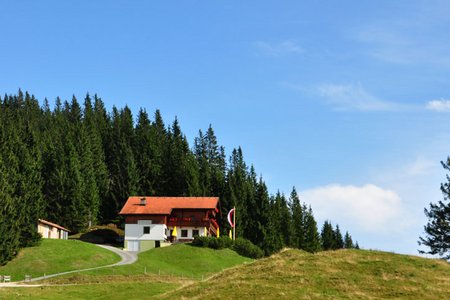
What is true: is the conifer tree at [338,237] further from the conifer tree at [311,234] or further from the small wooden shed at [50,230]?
the small wooden shed at [50,230]

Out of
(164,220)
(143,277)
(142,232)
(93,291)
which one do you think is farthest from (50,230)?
(93,291)

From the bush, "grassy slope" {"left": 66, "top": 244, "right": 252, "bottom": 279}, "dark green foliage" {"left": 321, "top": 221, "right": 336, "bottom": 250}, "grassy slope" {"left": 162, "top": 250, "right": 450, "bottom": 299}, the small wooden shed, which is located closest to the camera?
"grassy slope" {"left": 162, "top": 250, "right": 450, "bottom": 299}

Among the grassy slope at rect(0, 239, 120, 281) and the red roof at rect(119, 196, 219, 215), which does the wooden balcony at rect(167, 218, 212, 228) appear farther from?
the grassy slope at rect(0, 239, 120, 281)

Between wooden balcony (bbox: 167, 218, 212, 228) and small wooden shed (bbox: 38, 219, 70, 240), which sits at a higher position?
wooden balcony (bbox: 167, 218, 212, 228)

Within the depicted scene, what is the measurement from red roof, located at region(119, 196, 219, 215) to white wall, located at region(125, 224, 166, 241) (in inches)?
95.8

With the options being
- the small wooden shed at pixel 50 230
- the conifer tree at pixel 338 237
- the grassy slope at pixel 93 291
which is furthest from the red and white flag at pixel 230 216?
the conifer tree at pixel 338 237

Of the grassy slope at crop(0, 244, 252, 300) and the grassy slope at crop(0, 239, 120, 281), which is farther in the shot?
the grassy slope at crop(0, 239, 120, 281)

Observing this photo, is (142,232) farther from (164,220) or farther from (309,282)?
(309,282)

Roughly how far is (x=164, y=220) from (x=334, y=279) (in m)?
67.5

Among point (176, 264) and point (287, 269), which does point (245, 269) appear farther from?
point (176, 264)

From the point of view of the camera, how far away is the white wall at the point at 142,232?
101938mm

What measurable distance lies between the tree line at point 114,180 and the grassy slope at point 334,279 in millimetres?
→ 43950

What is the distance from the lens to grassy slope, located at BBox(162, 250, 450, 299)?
35.8 m

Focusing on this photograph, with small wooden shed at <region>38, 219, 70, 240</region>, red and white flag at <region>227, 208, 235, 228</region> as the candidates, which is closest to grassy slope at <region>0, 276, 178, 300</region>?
small wooden shed at <region>38, 219, 70, 240</region>
